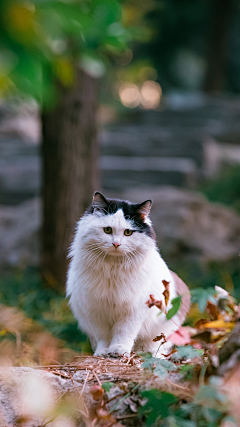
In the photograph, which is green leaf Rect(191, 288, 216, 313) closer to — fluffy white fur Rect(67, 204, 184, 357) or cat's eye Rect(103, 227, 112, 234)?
fluffy white fur Rect(67, 204, 184, 357)

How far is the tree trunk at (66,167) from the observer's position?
149 inches

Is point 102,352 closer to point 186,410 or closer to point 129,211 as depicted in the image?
point 129,211

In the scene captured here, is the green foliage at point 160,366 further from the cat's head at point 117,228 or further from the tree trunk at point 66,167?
the tree trunk at point 66,167

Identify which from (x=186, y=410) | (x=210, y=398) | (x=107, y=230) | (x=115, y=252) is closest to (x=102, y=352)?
(x=115, y=252)

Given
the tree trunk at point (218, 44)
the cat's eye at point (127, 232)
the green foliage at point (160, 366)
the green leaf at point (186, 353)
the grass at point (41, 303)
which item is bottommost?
the grass at point (41, 303)

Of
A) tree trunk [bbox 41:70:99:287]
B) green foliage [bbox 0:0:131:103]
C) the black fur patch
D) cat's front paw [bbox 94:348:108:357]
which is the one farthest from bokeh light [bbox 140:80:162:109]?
green foliage [bbox 0:0:131:103]

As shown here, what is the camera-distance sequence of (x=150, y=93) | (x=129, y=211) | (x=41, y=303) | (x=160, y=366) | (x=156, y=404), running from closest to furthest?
(x=156, y=404) < (x=160, y=366) < (x=129, y=211) < (x=41, y=303) < (x=150, y=93)

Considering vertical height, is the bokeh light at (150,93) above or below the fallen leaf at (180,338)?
above

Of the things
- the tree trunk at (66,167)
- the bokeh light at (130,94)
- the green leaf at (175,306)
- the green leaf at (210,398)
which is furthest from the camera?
the bokeh light at (130,94)

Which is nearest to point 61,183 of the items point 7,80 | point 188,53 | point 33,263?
point 33,263

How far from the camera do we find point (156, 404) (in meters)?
1.25

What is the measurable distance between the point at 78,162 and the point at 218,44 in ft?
37.7

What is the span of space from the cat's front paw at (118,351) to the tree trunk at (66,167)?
1863mm

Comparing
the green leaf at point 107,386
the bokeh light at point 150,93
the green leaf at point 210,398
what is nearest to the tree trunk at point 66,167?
the green leaf at point 107,386
